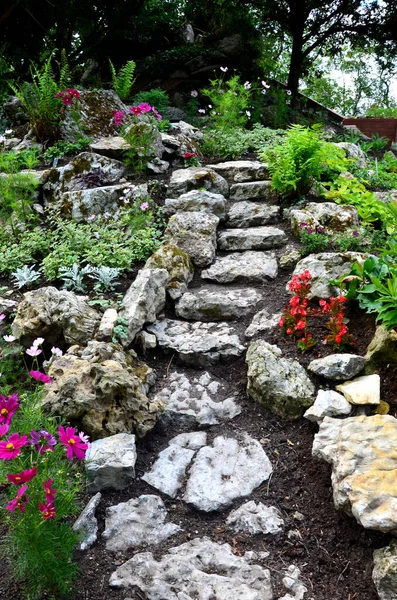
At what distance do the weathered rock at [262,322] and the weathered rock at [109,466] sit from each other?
1.71m

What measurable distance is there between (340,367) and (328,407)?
368 mm

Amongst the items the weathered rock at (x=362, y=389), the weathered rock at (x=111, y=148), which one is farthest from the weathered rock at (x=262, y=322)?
the weathered rock at (x=111, y=148)

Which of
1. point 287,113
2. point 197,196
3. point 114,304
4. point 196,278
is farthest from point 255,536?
point 287,113

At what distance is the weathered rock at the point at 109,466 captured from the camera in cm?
307

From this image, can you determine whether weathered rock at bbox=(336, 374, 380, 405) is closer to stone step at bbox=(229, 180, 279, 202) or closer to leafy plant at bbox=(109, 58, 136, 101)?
stone step at bbox=(229, 180, 279, 202)

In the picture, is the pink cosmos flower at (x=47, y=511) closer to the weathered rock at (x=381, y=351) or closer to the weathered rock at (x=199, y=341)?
the weathered rock at (x=199, y=341)

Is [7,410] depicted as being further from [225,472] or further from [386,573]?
[386,573]

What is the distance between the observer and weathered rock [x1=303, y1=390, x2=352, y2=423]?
3.41 meters

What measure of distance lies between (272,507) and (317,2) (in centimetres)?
1283

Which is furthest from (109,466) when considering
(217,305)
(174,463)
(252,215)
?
(252,215)

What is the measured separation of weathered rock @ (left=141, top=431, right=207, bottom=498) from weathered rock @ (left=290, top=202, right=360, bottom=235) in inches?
124

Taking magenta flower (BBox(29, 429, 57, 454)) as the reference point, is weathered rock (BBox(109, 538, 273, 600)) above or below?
below

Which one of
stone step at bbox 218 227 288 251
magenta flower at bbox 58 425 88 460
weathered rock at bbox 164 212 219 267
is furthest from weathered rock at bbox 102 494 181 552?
stone step at bbox 218 227 288 251

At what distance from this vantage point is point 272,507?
3.06 metres
